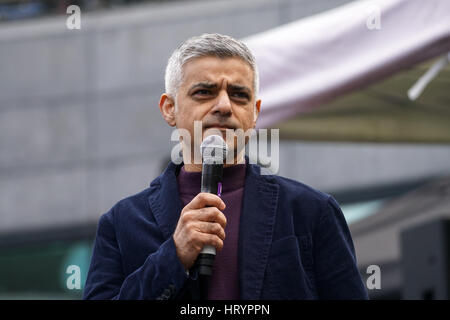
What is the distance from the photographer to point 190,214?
5.73 ft

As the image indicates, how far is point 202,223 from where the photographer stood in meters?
1.73

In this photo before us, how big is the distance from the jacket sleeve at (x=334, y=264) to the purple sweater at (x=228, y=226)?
7.5 inches

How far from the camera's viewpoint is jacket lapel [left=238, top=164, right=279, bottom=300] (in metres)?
1.87

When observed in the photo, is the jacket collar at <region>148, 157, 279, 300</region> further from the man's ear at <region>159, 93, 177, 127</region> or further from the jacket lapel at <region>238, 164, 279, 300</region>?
the man's ear at <region>159, 93, 177, 127</region>

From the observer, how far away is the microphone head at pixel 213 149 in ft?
6.23

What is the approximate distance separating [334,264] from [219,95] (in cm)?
47

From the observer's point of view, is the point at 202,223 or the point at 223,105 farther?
the point at 223,105

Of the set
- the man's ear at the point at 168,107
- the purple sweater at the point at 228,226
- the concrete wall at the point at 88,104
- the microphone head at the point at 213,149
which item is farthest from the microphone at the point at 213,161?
the concrete wall at the point at 88,104

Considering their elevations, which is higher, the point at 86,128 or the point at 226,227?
the point at 86,128

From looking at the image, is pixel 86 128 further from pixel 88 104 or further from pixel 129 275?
pixel 129 275

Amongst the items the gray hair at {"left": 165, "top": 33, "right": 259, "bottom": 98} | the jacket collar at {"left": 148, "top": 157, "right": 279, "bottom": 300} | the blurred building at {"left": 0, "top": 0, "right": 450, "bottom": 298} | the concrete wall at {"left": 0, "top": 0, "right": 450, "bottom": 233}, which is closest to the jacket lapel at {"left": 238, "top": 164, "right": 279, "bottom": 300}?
the jacket collar at {"left": 148, "top": 157, "right": 279, "bottom": 300}

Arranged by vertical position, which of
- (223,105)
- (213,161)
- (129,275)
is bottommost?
(129,275)

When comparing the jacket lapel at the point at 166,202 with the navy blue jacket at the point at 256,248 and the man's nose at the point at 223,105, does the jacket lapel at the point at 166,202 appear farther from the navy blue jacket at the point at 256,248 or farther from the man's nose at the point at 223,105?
the man's nose at the point at 223,105

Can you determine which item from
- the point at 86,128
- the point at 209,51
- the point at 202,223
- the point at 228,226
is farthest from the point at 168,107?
the point at 86,128
